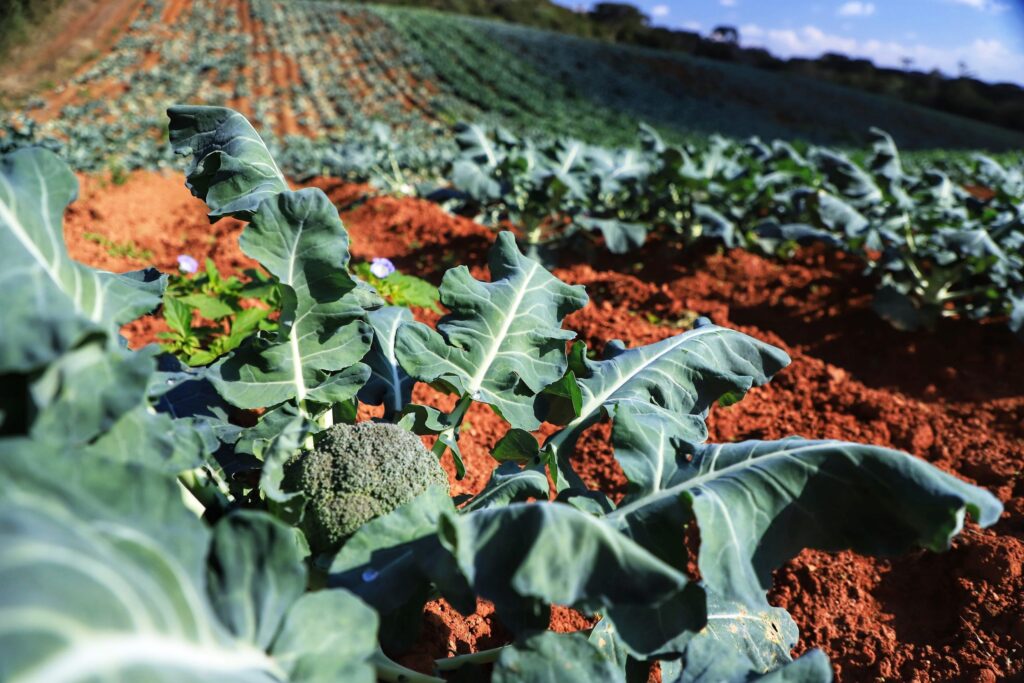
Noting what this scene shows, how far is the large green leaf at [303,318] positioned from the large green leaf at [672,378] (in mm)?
635

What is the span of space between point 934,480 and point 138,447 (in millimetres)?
1525

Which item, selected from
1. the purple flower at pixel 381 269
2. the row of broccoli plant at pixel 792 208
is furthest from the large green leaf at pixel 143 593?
the row of broccoli plant at pixel 792 208

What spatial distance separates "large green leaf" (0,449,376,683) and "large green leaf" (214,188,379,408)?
0.76 meters

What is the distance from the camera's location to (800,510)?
134 centimetres

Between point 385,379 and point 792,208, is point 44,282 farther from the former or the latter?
point 792,208

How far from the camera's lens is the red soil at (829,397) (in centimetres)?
199

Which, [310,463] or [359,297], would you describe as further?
[359,297]

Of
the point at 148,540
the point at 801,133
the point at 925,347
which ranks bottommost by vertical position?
the point at 925,347

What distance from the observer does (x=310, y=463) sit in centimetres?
154

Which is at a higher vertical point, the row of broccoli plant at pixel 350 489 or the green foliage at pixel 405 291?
the row of broccoli plant at pixel 350 489

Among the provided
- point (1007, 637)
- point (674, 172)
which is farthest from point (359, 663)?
point (674, 172)

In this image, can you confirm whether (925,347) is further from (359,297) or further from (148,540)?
(148,540)

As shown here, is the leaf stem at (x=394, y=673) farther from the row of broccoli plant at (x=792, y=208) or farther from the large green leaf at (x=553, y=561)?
the row of broccoli plant at (x=792, y=208)

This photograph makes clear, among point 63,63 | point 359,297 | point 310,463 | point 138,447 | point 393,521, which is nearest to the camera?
point 138,447
